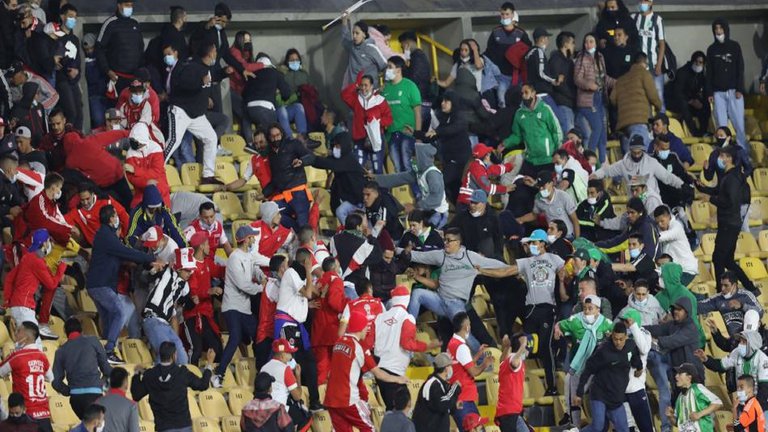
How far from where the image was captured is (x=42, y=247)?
18.2 metres

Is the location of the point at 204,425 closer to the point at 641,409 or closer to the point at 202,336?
the point at 202,336

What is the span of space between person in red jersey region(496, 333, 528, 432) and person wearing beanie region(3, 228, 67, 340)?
162 inches

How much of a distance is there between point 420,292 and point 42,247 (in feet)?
12.3

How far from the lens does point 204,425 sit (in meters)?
17.3

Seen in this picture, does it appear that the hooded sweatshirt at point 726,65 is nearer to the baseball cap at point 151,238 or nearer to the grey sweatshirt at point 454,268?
the grey sweatshirt at point 454,268

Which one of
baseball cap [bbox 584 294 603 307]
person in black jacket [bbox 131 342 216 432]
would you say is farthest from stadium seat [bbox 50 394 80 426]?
baseball cap [bbox 584 294 603 307]

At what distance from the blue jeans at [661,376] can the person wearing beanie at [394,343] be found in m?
2.68

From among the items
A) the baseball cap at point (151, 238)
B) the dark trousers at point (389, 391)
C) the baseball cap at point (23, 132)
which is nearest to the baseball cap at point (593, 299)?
the dark trousers at point (389, 391)

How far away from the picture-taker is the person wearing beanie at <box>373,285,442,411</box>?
58.7 ft

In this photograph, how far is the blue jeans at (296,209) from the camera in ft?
66.2

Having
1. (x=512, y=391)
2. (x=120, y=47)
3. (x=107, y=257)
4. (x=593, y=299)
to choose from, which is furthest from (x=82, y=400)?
(x=120, y=47)

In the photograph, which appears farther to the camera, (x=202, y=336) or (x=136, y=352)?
(x=202, y=336)

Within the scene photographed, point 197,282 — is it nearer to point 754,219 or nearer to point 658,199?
point 658,199

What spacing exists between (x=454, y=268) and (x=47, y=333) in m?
4.06
